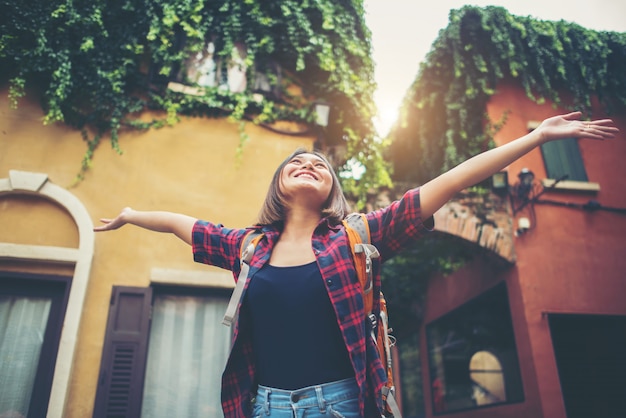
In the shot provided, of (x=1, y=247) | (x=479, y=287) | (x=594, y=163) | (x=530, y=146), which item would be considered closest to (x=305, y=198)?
(x=530, y=146)

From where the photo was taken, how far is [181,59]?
5605mm

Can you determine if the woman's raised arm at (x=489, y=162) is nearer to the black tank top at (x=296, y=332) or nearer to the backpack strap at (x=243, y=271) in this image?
the black tank top at (x=296, y=332)

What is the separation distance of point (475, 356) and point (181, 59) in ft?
23.0

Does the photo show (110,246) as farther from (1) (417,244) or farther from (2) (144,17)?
(1) (417,244)

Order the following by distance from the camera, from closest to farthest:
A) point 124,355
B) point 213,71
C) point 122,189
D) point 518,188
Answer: point 124,355 → point 122,189 → point 213,71 → point 518,188

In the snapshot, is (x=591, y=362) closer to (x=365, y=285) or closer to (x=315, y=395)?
(x=365, y=285)

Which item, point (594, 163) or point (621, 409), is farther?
point (594, 163)

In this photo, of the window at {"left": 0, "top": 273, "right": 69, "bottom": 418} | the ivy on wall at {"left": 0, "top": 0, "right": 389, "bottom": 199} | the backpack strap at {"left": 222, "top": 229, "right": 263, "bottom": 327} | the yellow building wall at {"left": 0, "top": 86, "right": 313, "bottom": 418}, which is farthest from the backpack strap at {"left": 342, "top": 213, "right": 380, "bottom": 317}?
the ivy on wall at {"left": 0, "top": 0, "right": 389, "bottom": 199}

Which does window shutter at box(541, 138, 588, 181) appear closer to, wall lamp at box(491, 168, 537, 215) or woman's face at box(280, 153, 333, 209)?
wall lamp at box(491, 168, 537, 215)

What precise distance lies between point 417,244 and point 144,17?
20.8 feet

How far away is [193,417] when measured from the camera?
179 inches

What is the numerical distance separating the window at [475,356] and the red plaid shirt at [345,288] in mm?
5953

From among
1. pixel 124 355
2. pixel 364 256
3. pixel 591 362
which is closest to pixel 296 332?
pixel 364 256

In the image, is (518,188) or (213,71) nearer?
(213,71)
